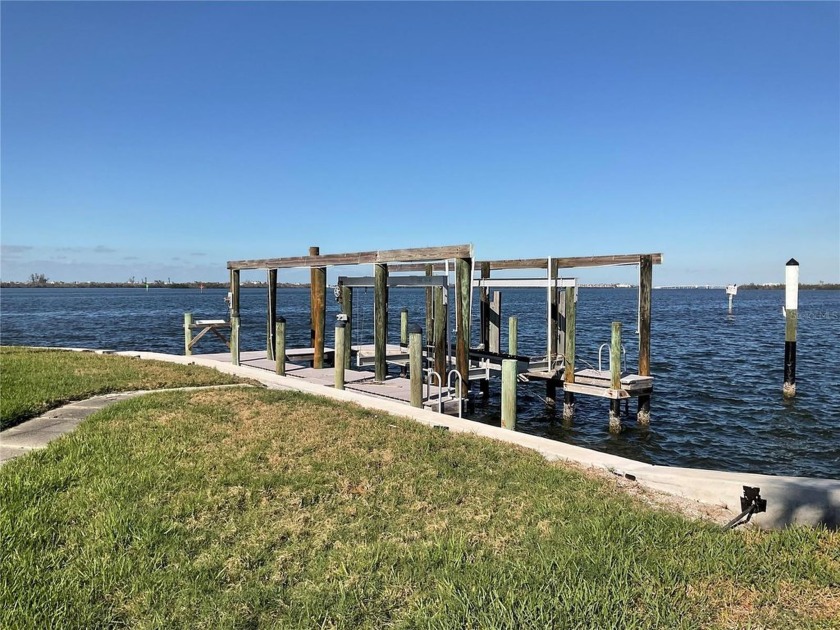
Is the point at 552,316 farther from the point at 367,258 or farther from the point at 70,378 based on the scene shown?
the point at 70,378

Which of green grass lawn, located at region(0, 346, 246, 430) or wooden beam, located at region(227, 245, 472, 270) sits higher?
wooden beam, located at region(227, 245, 472, 270)

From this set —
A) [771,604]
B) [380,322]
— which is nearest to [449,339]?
[380,322]

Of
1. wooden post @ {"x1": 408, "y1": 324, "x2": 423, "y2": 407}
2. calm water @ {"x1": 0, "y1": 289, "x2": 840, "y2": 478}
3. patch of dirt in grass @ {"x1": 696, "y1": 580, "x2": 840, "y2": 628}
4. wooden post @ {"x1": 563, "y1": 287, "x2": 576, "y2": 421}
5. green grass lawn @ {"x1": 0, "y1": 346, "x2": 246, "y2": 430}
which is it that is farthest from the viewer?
wooden post @ {"x1": 563, "y1": 287, "x2": 576, "y2": 421}

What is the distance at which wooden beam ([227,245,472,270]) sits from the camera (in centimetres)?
1078

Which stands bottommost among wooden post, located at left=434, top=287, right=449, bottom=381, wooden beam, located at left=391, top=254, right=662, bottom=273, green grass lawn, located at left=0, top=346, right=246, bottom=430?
green grass lawn, located at left=0, top=346, right=246, bottom=430

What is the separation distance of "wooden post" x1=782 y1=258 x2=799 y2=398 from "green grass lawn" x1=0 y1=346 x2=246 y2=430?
1473cm

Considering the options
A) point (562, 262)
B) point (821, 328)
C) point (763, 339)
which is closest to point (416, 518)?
point (562, 262)

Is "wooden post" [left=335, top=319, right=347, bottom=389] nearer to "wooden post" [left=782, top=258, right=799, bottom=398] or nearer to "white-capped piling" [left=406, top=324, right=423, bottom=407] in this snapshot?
"white-capped piling" [left=406, top=324, right=423, bottom=407]

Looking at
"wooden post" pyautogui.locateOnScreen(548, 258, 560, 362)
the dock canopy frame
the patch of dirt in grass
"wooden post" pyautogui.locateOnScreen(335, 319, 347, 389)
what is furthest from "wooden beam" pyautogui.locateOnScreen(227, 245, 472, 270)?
the patch of dirt in grass

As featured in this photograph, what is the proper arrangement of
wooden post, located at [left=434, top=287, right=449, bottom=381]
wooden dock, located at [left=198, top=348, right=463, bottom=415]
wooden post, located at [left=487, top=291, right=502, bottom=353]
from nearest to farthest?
wooden dock, located at [left=198, top=348, right=463, bottom=415] < wooden post, located at [left=434, top=287, right=449, bottom=381] < wooden post, located at [left=487, top=291, right=502, bottom=353]

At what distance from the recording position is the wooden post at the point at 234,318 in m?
14.9

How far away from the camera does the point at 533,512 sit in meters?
5.02

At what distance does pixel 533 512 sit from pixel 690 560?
52.0 inches

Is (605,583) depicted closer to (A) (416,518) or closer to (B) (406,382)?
(A) (416,518)
